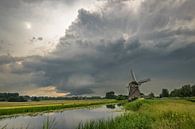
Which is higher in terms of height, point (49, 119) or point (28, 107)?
point (28, 107)

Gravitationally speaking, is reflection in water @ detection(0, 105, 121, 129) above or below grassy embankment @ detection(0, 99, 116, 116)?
below

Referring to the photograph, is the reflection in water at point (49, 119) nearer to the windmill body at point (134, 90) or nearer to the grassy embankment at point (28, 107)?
the grassy embankment at point (28, 107)

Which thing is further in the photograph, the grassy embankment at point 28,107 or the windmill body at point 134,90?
the windmill body at point 134,90

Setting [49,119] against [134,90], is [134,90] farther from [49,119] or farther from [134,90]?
[49,119]

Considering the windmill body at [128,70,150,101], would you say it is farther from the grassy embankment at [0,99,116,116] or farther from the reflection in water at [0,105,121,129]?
the reflection in water at [0,105,121,129]

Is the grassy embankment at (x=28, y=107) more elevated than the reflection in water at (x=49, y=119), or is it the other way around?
the grassy embankment at (x=28, y=107)

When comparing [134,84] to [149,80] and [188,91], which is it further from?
[188,91]

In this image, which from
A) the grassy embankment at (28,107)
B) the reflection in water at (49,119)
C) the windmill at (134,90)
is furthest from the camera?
the windmill at (134,90)

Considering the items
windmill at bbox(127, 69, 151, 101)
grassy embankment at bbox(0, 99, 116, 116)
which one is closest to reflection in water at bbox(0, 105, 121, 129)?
grassy embankment at bbox(0, 99, 116, 116)

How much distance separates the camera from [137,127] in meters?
18.4

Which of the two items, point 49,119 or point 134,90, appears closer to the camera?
point 49,119

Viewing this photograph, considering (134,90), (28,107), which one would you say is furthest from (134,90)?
(28,107)

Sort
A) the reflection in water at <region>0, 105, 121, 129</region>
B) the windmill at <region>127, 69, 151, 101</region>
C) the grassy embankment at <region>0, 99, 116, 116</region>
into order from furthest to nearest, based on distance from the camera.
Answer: the windmill at <region>127, 69, 151, 101</region> → the grassy embankment at <region>0, 99, 116, 116</region> → the reflection in water at <region>0, 105, 121, 129</region>

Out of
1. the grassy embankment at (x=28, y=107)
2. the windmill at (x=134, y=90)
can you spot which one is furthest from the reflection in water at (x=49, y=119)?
the windmill at (x=134, y=90)
